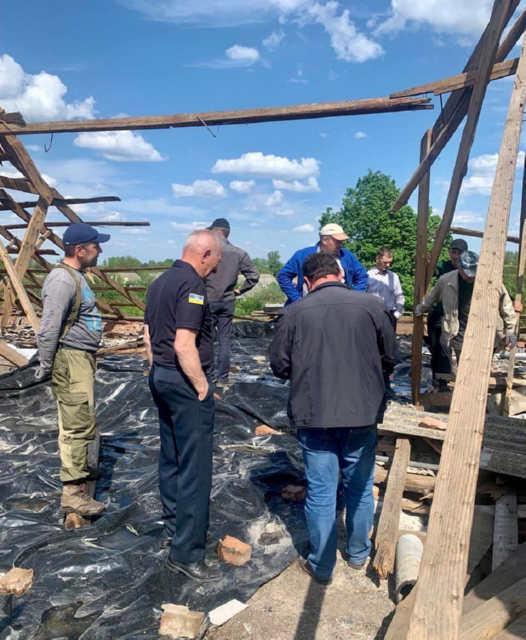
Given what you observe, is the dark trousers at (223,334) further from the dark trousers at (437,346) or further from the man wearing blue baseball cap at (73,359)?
the man wearing blue baseball cap at (73,359)

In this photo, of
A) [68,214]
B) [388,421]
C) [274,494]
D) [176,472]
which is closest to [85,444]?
[176,472]

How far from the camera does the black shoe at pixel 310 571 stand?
10.3ft

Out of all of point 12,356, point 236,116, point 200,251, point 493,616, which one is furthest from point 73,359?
point 12,356

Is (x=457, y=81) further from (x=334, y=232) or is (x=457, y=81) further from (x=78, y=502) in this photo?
(x=78, y=502)

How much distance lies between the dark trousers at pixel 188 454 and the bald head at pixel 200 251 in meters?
0.66

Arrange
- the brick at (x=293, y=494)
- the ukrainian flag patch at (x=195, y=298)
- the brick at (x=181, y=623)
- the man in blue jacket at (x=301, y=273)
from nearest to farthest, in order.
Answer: the brick at (x=181, y=623) < the ukrainian flag patch at (x=195, y=298) < the brick at (x=293, y=494) < the man in blue jacket at (x=301, y=273)

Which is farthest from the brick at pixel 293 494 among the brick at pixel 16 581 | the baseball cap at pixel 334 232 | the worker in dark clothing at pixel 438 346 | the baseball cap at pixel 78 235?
the worker in dark clothing at pixel 438 346

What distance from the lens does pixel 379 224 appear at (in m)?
23.2

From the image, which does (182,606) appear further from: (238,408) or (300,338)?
(238,408)

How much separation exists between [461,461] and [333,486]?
1.90 m

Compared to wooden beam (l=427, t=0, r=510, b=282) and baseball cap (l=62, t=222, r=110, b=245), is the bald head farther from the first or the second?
wooden beam (l=427, t=0, r=510, b=282)

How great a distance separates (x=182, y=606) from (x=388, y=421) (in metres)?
2.85

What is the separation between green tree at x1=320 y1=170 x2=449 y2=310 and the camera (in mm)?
21906

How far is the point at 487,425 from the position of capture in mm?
4680
